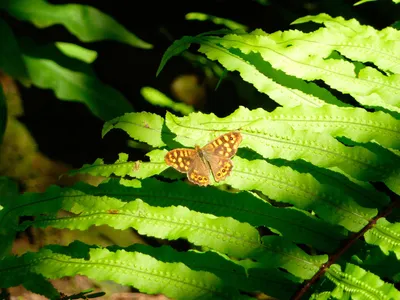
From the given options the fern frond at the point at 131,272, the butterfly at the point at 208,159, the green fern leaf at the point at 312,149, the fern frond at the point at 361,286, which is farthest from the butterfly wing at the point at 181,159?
the fern frond at the point at 361,286

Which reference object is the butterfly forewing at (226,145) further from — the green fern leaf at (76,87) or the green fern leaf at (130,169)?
the green fern leaf at (76,87)

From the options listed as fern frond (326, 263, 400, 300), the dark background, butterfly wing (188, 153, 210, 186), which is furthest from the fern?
the dark background

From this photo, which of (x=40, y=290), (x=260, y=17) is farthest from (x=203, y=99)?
(x=40, y=290)

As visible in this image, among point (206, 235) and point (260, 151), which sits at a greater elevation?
point (260, 151)

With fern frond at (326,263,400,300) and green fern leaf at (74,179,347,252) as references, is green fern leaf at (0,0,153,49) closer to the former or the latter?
green fern leaf at (74,179,347,252)

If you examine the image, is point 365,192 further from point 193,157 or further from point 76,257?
point 76,257

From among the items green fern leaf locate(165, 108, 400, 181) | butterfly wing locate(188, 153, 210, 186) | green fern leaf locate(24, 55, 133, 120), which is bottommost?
green fern leaf locate(24, 55, 133, 120)

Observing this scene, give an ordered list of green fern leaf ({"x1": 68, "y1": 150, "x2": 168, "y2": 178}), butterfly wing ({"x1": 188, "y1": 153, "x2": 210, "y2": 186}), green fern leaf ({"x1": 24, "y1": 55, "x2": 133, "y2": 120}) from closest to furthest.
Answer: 1. green fern leaf ({"x1": 68, "y1": 150, "x2": 168, "y2": 178})
2. butterfly wing ({"x1": 188, "y1": 153, "x2": 210, "y2": 186})
3. green fern leaf ({"x1": 24, "y1": 55, "x2": 133, "y2": 120})
